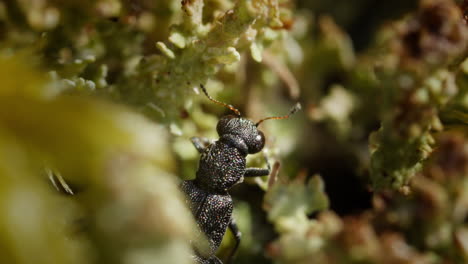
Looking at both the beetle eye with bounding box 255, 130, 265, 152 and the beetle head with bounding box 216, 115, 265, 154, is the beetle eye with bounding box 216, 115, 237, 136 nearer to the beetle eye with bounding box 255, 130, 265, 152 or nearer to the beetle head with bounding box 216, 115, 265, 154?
the beetle head with bounding box 216, 115, 265, 154

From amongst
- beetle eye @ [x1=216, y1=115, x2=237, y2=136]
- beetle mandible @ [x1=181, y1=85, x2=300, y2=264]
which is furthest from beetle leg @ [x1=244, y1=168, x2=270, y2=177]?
beetle eye @ [x1=216, y1=115, x2=237, y2=136]

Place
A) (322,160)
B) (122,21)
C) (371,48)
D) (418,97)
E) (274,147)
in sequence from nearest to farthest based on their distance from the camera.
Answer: (418,97), (122,21), (274,147), (322,160), (371,48)

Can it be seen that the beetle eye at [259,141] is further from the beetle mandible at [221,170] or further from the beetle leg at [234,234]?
the beetle leg at [234,234]

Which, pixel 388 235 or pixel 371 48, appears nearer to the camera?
pixel 388 235

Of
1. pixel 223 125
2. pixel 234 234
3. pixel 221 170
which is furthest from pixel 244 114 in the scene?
pixel 234 234

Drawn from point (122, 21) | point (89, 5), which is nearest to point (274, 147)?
point (122, 21)

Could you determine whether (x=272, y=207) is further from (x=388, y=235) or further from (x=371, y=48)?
(x=371, y=48)
